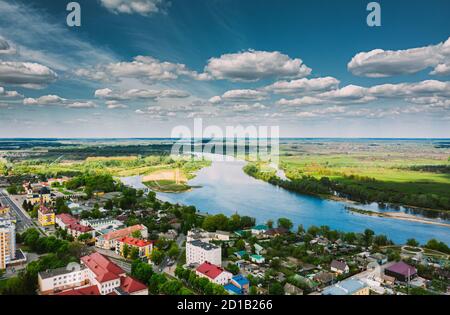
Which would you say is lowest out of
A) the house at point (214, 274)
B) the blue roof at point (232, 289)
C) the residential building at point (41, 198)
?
the blue roof at point (232, 289)

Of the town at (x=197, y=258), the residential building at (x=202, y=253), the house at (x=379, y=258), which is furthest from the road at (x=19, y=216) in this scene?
the house at (x=379, y=258)

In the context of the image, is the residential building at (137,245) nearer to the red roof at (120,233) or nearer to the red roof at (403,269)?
the red roof at (120,233)

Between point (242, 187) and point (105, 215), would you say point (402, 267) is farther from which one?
point (242, 187)

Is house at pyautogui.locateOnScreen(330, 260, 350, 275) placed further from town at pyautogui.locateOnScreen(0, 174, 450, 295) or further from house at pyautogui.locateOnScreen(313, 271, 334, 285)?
house at pyautogui.locateOnScreen(313, 271, 334, 285)

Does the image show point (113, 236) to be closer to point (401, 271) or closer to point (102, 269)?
point (102, 269)

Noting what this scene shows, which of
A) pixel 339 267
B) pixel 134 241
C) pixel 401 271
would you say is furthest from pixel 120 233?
pixel 401 271

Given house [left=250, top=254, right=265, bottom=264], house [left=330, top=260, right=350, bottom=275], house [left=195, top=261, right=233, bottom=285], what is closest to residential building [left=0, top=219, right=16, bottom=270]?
house [left=195, top=261, right=233, bottom=285]
